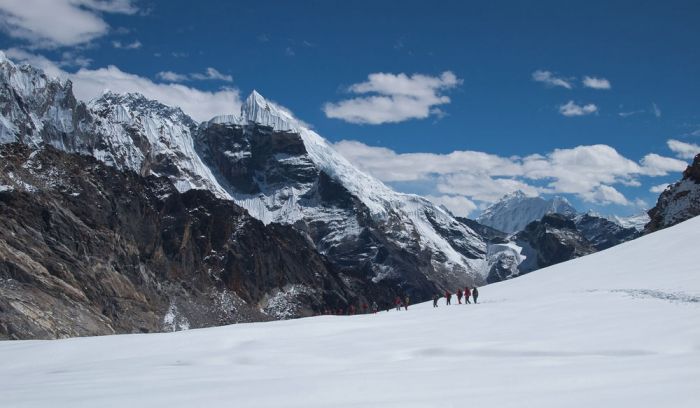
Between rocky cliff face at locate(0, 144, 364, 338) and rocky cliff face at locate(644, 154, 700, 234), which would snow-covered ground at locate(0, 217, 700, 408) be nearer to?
rocky cliff face at locate(0, 144, 364, 338)

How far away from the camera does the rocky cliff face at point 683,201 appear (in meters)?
95.5

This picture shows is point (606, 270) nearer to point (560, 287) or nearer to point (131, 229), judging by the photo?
point (560, 287)

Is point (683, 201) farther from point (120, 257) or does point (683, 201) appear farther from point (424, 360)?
point (120, 257)

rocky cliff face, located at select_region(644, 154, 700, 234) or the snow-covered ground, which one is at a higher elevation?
rocky cliff face, located at select_region(644, 154, 700, 234)

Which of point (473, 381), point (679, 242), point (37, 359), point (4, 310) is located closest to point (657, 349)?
point (473, 381)

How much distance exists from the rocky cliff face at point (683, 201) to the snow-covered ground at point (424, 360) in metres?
70.2

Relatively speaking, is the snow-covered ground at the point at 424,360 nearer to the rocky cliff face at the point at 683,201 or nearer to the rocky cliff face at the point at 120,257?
the rocky cliff face at the point at 120,257

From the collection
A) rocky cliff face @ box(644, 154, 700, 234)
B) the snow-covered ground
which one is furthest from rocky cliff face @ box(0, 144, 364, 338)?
rocky cliff face @ box(644, 154, 700, 234)

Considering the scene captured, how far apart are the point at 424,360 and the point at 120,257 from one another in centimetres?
12633

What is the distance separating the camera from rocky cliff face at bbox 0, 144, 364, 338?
100188mm

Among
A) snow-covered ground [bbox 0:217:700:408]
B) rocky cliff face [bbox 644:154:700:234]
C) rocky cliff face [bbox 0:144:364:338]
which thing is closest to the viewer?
snow-covered ground [bbox 0:217:700:408]

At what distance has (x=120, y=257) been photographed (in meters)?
135

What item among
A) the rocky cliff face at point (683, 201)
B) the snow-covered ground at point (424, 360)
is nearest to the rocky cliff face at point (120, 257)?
the snow-covered ground at point (424, 360)

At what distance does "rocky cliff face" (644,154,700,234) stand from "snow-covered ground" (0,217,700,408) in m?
70.2
